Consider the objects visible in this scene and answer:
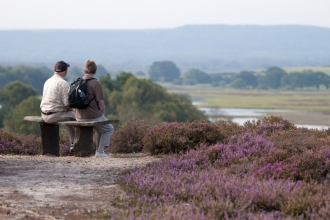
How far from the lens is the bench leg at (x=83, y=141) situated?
1290 cm

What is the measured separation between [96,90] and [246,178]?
4468 mm

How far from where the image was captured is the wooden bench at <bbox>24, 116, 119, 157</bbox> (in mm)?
12727

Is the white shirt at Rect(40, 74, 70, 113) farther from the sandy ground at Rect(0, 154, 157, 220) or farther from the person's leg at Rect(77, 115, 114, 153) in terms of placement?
the sandy ground at Rect(0, 154, 157, 220)

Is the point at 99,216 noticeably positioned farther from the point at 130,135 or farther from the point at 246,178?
the point at 130,135

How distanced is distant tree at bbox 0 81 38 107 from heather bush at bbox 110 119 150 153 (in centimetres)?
8287

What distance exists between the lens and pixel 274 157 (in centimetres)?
967

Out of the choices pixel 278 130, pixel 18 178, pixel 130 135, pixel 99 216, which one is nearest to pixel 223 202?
pixel 99 216

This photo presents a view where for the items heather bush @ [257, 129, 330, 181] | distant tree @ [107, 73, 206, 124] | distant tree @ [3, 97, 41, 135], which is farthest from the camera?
distant tree @ [107, 73, 206, 124]

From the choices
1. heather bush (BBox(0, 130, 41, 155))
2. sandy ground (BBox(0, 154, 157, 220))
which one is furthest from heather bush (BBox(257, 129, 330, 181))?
heather bush (BBox(0, 130, 41, 155))

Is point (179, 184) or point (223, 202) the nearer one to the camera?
point (223, 202)

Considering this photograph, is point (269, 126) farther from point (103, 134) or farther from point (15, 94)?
point (15, 94)

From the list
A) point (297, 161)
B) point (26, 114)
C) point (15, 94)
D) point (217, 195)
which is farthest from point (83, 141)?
point (15, 94)

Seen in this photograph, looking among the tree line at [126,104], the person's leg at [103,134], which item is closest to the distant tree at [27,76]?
the tree line at [126,104]

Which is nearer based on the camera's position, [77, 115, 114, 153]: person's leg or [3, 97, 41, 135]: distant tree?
[77, 115, 114, 153]: person's leg
